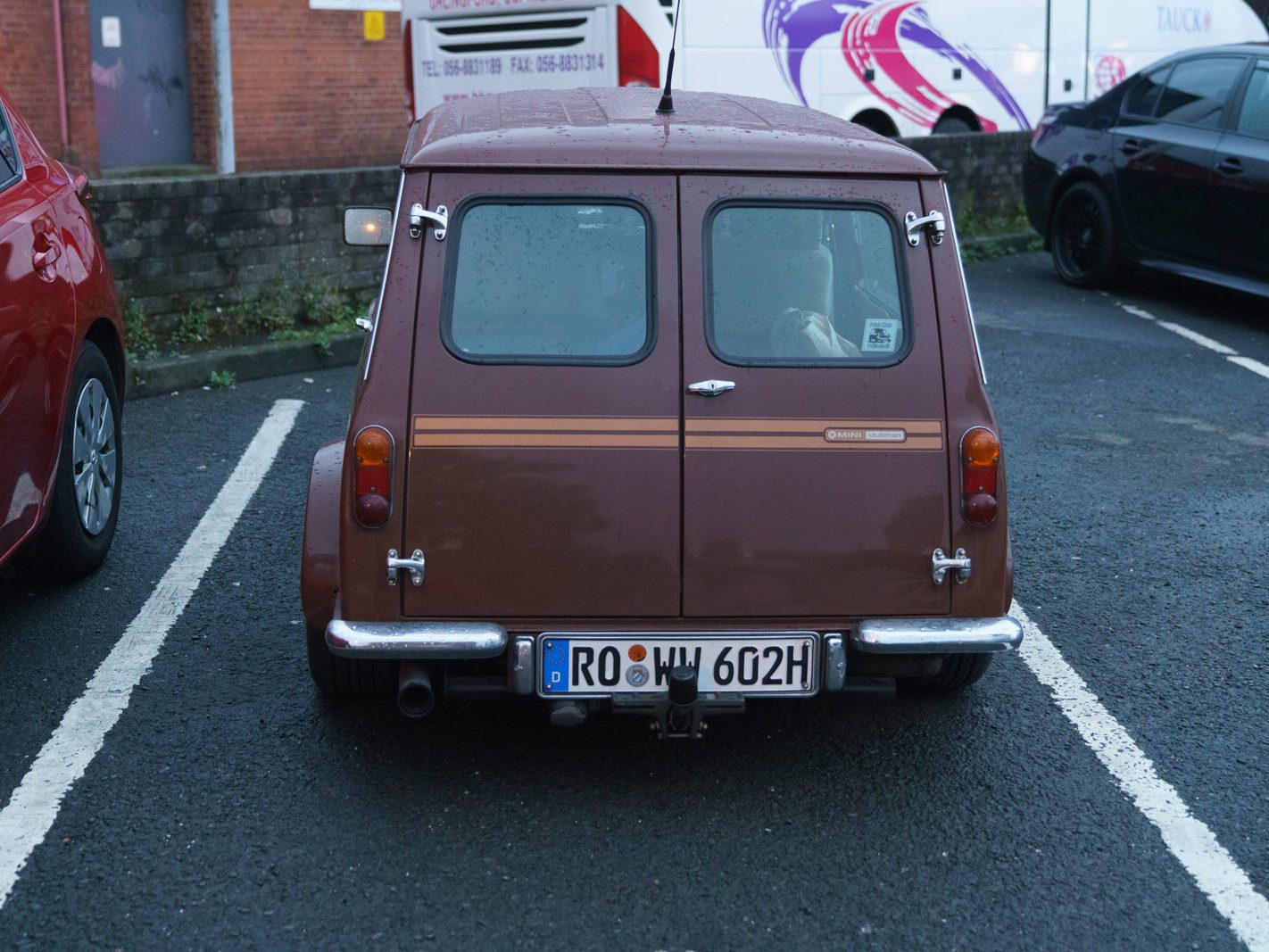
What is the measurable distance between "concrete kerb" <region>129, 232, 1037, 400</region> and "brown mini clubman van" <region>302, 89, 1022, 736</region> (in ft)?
13.9

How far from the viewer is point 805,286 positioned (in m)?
3.92

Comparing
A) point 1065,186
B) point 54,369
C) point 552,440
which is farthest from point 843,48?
point 552,440

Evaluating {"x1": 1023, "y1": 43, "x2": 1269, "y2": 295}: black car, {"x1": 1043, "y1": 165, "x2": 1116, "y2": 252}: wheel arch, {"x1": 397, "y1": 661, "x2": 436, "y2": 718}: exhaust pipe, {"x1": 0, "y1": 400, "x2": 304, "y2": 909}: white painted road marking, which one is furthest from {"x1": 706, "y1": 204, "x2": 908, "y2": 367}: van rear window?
{"x1": 1043, "y1": 165, "x2": 1116, "y2": 252}: wheel arch

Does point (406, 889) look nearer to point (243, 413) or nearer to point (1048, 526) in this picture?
point (1048, 526)

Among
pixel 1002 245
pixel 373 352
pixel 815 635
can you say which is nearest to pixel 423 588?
pixel 373 352

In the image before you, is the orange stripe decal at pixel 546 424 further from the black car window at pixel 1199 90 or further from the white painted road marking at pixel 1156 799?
the black car window at pixel 1199 90

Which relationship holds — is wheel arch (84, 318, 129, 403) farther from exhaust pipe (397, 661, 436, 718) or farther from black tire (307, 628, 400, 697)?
exhaust pipe (397, 661, 436, 718)

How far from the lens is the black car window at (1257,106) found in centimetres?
971

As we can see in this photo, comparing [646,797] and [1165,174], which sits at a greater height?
[1165,174]

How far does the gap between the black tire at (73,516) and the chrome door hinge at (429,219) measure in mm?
1813

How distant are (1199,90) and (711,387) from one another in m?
7.77

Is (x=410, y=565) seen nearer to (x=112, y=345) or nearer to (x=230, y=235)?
(x=112, y=345)

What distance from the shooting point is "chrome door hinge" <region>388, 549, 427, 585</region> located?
3.74 metres

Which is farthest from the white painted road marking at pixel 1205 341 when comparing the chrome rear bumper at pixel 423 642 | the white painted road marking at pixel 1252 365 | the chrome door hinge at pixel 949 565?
the chrome rear bumper at pixel 423 642
